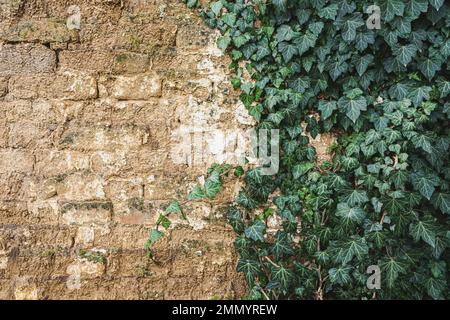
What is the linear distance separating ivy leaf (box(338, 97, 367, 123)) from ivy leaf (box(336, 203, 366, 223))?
55 cm

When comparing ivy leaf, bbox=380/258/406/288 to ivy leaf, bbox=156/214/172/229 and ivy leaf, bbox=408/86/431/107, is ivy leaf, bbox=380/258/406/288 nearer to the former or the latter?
ivy leaf, bbox=408/86/431/107

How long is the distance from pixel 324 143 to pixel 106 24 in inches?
65.0

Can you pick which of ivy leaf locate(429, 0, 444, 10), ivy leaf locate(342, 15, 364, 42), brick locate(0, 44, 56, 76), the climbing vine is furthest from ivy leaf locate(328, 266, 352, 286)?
brick locate(0, 44, 56, 76)

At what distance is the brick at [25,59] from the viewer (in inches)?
130

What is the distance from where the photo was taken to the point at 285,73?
323 cm

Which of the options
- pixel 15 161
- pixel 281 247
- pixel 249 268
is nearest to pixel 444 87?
pixel 281 247

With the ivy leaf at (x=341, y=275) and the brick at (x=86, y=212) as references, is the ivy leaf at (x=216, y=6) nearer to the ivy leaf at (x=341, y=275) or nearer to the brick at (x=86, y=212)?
the brick at (x=86, y=212)

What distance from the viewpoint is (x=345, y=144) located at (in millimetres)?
3268

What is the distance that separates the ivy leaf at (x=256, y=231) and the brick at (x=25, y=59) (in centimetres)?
169

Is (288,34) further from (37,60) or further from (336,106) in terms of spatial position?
(37,60)

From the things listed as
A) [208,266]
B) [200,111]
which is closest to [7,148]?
[200,111]

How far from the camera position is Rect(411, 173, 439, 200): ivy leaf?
10.2ft

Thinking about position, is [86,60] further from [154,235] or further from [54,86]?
[154,235]

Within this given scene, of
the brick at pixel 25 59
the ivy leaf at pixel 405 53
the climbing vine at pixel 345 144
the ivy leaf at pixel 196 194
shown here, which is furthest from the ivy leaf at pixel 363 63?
the brick at pixel 25 59
